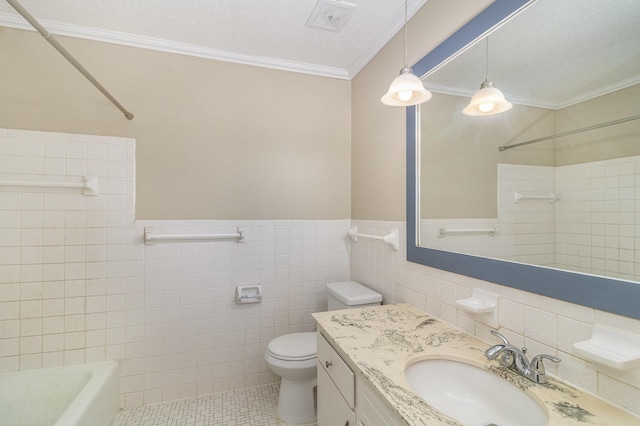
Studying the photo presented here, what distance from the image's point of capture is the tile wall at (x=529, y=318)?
2.59 ft

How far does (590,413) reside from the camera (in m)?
0.76

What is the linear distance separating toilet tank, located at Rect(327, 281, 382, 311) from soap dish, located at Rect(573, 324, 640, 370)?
109 cm

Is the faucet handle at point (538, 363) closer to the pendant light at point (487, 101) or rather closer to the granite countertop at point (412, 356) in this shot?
the granite countertop at point (412, 356)

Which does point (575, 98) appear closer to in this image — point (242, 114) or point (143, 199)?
point (242, 114)

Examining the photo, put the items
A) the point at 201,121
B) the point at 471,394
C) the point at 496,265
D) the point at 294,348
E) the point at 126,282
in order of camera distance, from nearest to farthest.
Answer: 1. the point at 471,394
2. the point at 496,265
3. the point at 294,348
4. the point at 126,282
5. the point at 201,121

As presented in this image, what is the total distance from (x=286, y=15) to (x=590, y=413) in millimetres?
2148

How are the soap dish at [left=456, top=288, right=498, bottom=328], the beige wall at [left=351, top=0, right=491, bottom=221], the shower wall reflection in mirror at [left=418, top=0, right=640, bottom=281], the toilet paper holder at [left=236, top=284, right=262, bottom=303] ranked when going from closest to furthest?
the shower wall reflection in mirror at [left=418, top=0, right=640, bottom=281], the soap dish at [left=456, top=288, right=498, bottom=328], the beige wall at [left=351, top=0, right=491, bottom=221], the toilet paper holder at [left=236, top=284, right=262, bottom=303]

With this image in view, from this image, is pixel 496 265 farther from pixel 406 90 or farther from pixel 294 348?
pixel 294 348

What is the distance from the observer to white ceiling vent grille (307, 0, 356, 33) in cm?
163

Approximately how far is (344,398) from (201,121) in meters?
1.93

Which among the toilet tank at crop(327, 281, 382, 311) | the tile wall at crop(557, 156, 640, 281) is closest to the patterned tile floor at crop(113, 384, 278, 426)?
the toilet tank at crop(327, 281, 382, 311)

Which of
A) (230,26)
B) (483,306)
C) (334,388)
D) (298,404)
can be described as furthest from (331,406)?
(230,26)

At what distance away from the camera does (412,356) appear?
108cm

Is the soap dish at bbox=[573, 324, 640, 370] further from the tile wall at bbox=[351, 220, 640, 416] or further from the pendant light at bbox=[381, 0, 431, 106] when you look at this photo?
the pendant light at bbox=[381, 0, 431, 106]
